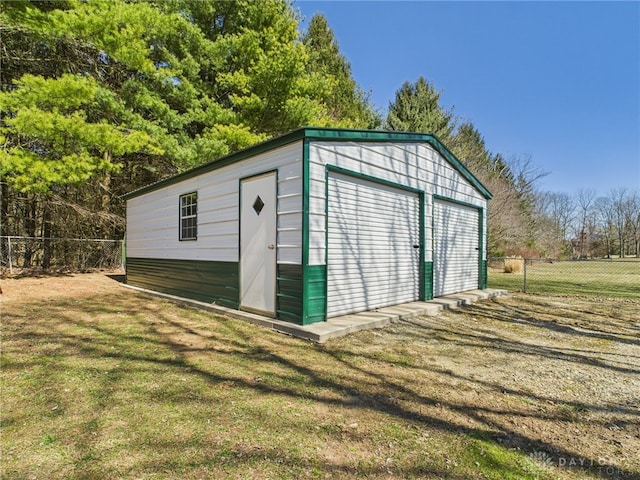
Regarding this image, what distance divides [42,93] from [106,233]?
7270 millimetres

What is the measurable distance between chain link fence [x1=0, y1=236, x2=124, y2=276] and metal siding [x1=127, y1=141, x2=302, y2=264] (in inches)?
161

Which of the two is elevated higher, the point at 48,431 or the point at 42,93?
the point at 42,93

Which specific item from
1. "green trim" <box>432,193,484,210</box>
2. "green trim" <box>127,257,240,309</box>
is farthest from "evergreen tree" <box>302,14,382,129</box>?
"green trim" <box>127,257,240,309</box>

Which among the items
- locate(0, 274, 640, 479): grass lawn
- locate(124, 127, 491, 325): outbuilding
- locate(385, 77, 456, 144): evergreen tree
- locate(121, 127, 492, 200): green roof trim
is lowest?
locate(0, 274, 640, 479): grass lawn

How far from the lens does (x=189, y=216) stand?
7598 mm

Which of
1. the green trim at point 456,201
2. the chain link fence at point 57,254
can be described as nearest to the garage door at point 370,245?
the green trim at point 456,201

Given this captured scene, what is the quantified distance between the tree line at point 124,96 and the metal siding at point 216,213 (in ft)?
7.14

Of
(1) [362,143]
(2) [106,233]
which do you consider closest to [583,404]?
(1) [362,143]

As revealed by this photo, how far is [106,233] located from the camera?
46.8ft

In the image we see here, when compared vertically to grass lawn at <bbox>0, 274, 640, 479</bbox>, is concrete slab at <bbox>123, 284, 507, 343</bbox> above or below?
above

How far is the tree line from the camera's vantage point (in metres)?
8.66

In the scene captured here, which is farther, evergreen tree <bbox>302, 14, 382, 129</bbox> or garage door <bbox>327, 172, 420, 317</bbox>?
evergreen tree <bbox>302, 14, 382, 129</bbox>

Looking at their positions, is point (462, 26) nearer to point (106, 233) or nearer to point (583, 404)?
point (583, 404)

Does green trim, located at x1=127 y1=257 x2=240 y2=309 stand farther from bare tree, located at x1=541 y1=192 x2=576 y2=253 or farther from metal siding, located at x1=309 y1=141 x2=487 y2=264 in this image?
bare tree, located at x1=541 y1=192 x2=576 y2=253
